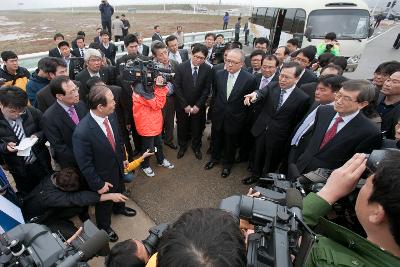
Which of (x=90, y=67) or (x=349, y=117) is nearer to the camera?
(x=349, y=117)

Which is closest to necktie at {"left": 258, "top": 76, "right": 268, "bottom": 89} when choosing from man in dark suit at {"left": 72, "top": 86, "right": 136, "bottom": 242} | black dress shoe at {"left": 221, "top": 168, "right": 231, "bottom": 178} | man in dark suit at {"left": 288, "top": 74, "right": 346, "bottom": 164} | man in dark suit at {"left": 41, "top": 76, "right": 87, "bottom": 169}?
man in dark suit at {"left": 288, "top": 74, "right": 346, "bottom": 164}

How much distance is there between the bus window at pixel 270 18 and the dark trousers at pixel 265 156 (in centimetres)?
928

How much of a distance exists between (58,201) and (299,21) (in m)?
9.95

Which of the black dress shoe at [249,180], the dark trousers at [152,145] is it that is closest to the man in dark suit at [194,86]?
the dark trousers at [152,145]

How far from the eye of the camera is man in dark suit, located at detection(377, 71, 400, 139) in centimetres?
331

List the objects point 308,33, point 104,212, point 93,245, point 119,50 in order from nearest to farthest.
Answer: point 93,245, point 104,212, point 308,33, point 119,50

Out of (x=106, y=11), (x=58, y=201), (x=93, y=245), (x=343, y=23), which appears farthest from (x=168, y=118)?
(x=106, y=11)

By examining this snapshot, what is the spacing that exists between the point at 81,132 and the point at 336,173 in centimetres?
228

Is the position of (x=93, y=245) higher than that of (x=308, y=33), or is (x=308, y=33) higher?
(x=308, y=33)

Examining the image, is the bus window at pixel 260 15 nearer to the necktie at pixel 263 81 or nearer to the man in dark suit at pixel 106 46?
the man in dark suit at pixel 106 46

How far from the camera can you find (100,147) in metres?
2.78

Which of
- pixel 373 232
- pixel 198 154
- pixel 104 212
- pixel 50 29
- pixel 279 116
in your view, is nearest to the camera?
pixel 373 232

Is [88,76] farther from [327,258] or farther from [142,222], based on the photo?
[327,258]

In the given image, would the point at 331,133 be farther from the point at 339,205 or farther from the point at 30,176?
the point at 30,176
